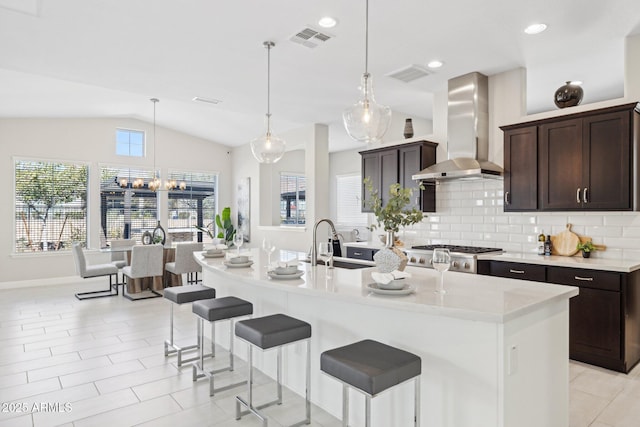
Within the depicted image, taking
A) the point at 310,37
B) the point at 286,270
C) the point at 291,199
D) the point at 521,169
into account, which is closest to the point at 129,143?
the point at 291,199

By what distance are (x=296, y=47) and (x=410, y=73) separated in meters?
1.48

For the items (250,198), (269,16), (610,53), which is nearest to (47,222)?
(250,198)

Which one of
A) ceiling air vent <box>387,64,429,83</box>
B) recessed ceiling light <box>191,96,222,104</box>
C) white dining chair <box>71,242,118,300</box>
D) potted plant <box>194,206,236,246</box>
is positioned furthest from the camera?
potted plant <box>194,206,236,246</box>

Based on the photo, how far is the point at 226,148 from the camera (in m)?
10.4

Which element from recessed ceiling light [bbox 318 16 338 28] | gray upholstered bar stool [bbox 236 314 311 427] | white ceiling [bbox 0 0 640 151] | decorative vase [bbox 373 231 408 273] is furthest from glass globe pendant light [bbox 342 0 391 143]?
gray upholstered bar stool [bbox 236 314 311 427]

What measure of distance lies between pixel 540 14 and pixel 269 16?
7.49 feet

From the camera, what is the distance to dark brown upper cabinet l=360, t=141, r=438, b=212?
528 centimetres

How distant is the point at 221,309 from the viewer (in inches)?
121

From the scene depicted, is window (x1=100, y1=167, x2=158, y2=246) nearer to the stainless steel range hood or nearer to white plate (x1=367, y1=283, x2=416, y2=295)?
the stainless steel range hood

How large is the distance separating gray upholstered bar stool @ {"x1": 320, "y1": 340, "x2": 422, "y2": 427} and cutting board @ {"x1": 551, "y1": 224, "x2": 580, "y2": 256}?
10.1 ft

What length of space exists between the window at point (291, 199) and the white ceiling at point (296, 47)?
169 inches

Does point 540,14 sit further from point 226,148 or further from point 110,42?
point 226,148

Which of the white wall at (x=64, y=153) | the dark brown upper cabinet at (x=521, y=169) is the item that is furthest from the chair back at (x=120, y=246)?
the dark brown upper cabinet at (x=521, y=169)

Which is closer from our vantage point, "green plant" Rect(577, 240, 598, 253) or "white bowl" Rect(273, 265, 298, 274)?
"white bowl" Rect(273, 265, 298, 274)
